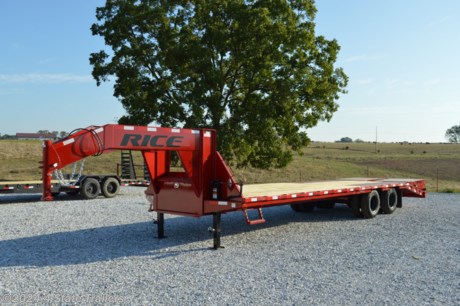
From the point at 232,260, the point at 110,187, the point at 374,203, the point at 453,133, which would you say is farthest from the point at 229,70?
the point at 453,133

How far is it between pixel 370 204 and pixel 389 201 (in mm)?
1388

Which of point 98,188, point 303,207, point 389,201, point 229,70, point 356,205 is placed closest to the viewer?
point 356,205

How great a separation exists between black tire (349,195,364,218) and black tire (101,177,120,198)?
9.56m

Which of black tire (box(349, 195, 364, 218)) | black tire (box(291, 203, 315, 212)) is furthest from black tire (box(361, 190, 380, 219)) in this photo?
black tire (box(291, 203, 315, 212))

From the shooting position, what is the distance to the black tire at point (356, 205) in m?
13.1

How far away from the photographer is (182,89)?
23594 millimetres

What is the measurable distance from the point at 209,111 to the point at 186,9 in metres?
5.89

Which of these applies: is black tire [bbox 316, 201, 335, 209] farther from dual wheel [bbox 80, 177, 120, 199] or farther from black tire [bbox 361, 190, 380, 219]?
dual wheel [bbox 80, 177, 120, 199]

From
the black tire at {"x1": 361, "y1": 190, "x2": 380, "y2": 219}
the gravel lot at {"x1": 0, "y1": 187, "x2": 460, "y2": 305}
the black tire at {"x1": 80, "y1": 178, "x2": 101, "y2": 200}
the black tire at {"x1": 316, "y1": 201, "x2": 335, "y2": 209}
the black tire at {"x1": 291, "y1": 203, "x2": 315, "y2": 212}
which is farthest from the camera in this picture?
the black tire at {"x1": 80, "y1": 178, "x2": 101, "y2": 200}

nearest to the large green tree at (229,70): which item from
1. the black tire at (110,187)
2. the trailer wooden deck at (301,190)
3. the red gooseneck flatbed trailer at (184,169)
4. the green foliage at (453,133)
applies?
the black tire at (110,187)

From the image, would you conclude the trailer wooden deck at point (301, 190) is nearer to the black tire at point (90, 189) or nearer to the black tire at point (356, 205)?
the black tire at point (356, 205)

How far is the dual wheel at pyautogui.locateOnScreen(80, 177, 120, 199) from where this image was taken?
17.6 metres

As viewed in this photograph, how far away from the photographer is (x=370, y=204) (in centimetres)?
1329

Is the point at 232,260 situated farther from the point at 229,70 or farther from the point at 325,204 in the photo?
the point at 229,70
